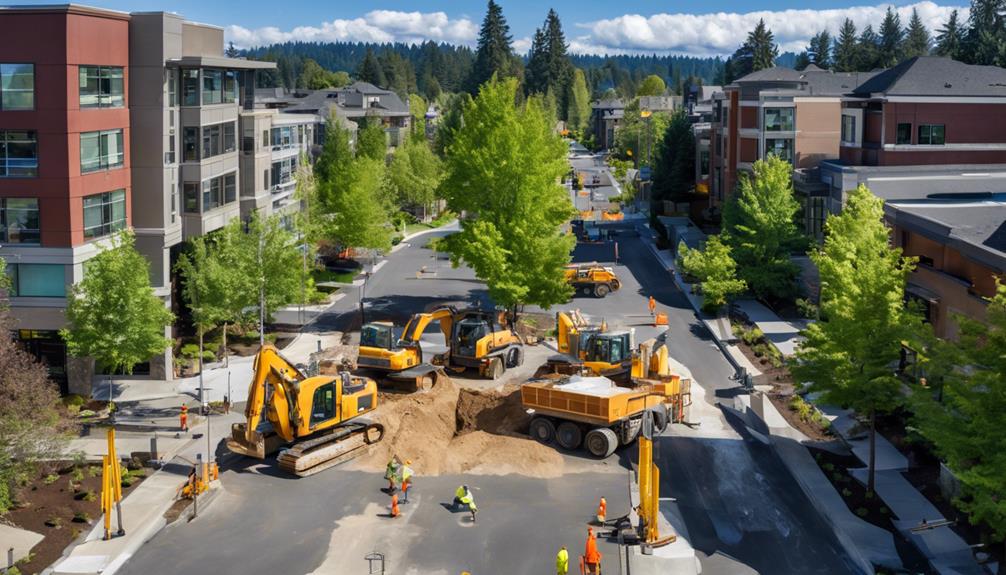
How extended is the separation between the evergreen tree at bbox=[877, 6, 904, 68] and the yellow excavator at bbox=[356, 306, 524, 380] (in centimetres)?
13366

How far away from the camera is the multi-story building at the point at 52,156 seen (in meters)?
43.0

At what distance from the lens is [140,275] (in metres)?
42.5

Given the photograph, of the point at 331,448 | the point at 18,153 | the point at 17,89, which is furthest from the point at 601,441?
the point at 17,89

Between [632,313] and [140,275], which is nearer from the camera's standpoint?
[140,275]

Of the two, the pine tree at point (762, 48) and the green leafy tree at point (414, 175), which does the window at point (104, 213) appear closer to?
the green leafy tree at point (414, 175)

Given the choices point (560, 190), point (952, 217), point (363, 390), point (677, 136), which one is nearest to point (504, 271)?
point (560, 190)

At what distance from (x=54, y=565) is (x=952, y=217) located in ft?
109

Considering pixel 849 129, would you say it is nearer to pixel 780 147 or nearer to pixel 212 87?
pixel 780 147

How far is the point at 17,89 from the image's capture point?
4325 cm

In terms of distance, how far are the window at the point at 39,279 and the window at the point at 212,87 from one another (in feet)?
38.4

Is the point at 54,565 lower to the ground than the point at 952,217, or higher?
lower

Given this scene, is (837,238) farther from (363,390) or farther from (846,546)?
(363,390)

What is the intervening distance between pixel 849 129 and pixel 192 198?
3844 centimetres

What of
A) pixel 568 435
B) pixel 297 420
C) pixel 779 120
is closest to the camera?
pixel 297 420
